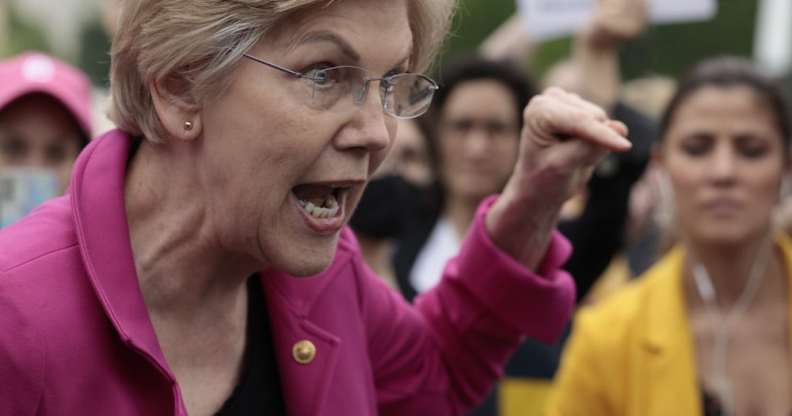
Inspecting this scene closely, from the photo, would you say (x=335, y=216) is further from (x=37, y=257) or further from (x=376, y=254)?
(x=376, y=254)

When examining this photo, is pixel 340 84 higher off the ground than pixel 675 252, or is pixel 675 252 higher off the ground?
pixel 340 84

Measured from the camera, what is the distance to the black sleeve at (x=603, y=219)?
4.89 m

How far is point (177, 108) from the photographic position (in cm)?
229

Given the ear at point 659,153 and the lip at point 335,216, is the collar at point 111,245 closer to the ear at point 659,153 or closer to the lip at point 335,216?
the lip at point 335,216

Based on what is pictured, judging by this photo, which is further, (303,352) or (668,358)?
(668,358)

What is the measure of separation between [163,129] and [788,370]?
99.1 inches

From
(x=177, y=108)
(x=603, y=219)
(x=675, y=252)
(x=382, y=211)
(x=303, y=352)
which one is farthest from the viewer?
(x=382, y=211)

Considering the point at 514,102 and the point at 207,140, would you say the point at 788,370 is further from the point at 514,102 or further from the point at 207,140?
the point at 207,140

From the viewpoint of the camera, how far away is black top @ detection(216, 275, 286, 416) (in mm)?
2457

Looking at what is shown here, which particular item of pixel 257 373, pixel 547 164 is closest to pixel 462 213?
pixel 547 164

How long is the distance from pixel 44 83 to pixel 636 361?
7.28 feet

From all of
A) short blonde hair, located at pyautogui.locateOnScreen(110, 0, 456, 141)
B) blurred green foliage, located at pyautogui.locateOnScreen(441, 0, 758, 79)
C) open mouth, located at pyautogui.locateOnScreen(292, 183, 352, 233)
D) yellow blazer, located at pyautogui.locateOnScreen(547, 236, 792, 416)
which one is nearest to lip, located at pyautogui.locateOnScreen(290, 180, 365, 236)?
open mouth, located at pyautogui.locateOnScreen(292, 183, 352, 233)

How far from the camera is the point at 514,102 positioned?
5.40 m

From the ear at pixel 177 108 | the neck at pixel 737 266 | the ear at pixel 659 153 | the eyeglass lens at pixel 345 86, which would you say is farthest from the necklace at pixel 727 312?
the ear at pixel 177 108
